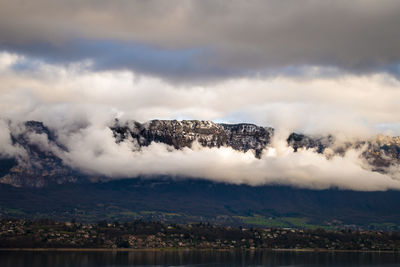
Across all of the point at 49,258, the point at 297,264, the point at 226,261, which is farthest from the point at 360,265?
the point at 49,258

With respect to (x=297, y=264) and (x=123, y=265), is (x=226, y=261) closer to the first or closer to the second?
(x=297, y=264)

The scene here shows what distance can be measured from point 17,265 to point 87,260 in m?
29.0

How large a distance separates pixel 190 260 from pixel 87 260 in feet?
109

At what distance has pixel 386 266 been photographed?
19338 cm

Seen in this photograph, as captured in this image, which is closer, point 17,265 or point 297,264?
point 17,265

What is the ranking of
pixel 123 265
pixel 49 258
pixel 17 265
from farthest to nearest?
pixel 49 258, pixel 123 265, pixel 17 265

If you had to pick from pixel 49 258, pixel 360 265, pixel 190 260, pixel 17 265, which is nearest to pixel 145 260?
pixel 190 260

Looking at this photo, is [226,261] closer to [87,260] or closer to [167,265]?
[167,265]

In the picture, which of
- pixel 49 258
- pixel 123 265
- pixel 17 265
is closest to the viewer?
pixel 17 265

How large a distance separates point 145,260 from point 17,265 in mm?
45235

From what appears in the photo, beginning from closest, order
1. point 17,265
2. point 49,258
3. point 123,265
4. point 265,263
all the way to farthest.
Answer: point 17,265, point 123,265, point 49,258, point 265,263

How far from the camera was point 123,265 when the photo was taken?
569 ft

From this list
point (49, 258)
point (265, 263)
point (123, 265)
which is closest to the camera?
point (123, 265)

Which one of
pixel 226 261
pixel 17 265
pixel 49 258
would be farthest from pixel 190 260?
pixel 17 265
